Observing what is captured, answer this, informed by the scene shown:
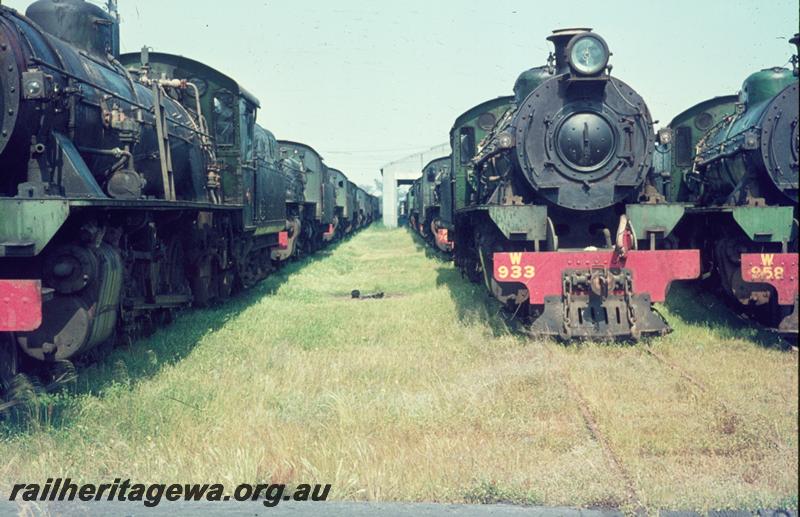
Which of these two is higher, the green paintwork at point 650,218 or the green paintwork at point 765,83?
the green paintwork at point 765,83

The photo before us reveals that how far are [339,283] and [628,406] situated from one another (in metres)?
9.28

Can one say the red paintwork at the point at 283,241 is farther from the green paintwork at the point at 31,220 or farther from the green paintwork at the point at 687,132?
the green paintwork at the point at 31,220

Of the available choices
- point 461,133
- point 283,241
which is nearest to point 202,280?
point 461,133

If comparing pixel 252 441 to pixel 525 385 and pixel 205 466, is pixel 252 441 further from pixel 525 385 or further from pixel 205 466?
pixel 525 385

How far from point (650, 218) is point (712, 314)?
204 centimetres

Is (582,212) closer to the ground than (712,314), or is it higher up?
higher up

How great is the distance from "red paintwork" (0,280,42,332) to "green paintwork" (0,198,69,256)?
24 centimetres

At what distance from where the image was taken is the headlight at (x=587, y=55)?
7.43m

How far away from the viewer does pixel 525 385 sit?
543 centimetres

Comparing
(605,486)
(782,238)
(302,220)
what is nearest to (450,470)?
(605,486)

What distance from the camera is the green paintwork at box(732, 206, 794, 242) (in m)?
7.52

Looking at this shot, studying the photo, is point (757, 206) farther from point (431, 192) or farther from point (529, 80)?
point (431, 192)

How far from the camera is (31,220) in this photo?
4633 mm

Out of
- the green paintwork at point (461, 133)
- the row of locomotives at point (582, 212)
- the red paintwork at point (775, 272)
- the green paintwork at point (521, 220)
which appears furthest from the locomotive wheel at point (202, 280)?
the red paintwork at point (775, 272)
